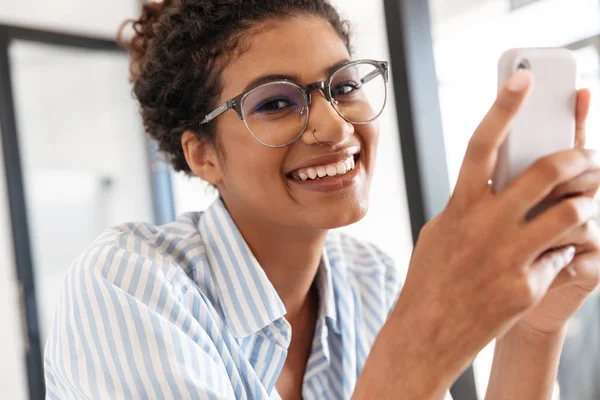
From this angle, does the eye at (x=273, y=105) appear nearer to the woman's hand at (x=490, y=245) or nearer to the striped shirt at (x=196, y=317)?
the striped shirt at (x=196, y=317)

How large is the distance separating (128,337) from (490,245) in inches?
20.5

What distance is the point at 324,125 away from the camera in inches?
40.3

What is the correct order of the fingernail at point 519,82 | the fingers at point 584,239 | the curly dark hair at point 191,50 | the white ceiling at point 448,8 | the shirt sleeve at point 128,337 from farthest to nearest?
the white ceiling at point 448,8
the curly dark hair at point 191,50
the shirt sleeve at point 128,337
the fingers at point 584,239
the fingernail at point 519,82

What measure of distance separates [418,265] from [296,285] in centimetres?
62

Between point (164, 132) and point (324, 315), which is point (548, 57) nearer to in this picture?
point (324, 315)

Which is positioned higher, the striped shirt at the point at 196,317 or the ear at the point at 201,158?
the ear at the point at 201,158

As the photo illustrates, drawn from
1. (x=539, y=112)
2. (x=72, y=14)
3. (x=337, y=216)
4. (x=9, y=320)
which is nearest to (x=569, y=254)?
(x=539, y=112)

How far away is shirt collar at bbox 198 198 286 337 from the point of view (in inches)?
42.6

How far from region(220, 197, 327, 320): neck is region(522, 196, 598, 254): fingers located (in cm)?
62

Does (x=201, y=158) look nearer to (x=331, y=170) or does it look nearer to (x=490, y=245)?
(x=331, y=170)

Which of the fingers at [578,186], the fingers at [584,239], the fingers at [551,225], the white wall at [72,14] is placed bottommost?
the fingers at [584,239]

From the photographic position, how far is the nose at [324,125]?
102 cm

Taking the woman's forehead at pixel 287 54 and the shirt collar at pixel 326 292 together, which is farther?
the shirt collar at pixel 326 292

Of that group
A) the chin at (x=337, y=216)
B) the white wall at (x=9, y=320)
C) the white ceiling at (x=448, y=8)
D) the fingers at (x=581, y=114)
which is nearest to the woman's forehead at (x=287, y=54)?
the chin at (x=337, y=216)
